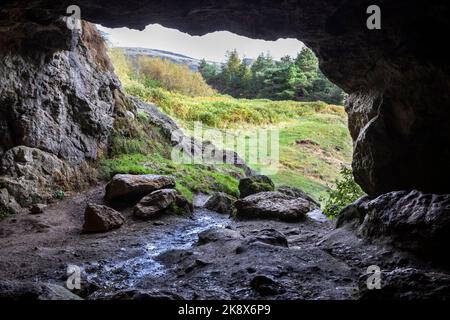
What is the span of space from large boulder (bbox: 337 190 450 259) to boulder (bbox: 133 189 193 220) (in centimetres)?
542

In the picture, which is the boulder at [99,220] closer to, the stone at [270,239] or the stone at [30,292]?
the stone at [270,239]

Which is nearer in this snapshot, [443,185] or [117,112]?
[443,185]

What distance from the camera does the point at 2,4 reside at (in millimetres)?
6605

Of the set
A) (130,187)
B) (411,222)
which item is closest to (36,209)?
(130,187)

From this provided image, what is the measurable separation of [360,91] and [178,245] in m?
5.58

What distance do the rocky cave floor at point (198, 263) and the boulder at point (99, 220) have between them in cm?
25

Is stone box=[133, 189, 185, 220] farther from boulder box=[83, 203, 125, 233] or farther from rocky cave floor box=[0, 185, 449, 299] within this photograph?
boulder box=[83, 203, 125, 233]

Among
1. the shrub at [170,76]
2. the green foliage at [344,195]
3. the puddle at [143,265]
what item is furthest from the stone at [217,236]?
the shrub at [170,76]

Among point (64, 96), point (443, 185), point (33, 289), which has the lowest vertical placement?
point (33, 289)
